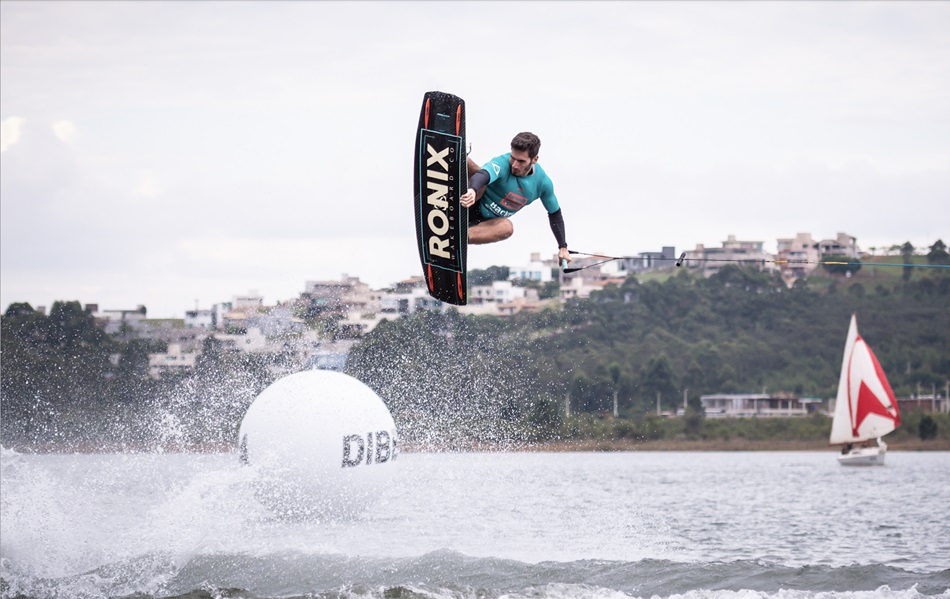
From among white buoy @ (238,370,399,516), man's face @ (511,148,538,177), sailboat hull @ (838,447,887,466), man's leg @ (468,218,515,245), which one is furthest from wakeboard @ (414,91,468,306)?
sailboat hull @ (838,447,887,466)

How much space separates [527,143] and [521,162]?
18 centimetres

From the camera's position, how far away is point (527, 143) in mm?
10828

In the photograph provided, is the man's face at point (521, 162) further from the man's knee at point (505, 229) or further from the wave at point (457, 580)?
the wave at point (457, 580)

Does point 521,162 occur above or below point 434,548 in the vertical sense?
above

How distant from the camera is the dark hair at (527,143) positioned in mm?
10820

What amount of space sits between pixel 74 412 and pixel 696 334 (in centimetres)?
5250

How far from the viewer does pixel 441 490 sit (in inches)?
1132

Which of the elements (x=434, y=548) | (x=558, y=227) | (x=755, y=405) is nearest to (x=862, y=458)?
(x=755, y=405)

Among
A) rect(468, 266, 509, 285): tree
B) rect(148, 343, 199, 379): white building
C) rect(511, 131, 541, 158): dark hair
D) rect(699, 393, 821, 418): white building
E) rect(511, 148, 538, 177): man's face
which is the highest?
rect(468, 266, 509, 285): tree

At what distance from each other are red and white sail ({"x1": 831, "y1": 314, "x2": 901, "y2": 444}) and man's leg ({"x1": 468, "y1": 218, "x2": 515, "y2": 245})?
41.0 meters

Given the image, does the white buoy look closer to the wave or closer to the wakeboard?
the wave

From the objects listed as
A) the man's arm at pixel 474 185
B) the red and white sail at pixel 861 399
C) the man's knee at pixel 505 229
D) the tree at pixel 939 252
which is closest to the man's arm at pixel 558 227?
the man's knee at pixel 505 229

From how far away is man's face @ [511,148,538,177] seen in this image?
10844mm

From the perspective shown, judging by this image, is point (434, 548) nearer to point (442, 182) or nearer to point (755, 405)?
point (442, 182)
